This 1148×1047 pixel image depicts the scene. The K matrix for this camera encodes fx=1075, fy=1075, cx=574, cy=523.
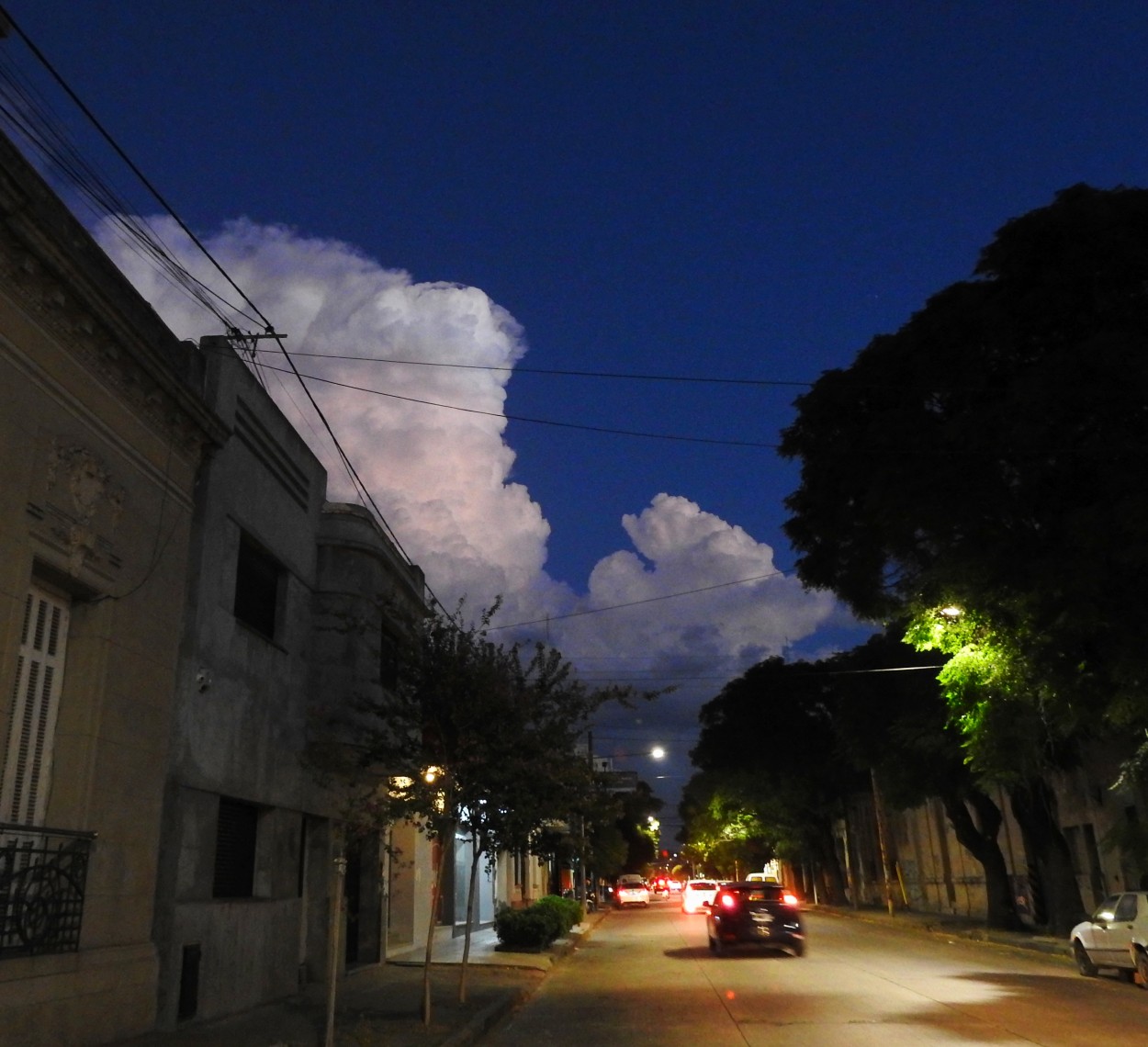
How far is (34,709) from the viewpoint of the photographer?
10.0 meters

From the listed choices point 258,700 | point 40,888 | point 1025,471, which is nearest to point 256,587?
point 258,700

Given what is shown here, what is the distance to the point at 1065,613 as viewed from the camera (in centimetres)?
1669

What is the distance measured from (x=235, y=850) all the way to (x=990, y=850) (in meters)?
24.8

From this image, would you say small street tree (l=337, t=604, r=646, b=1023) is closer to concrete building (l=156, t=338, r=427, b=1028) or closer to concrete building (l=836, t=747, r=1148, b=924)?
concrete building (l=156, t=338, r=427, b=1028)

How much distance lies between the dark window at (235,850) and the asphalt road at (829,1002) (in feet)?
12.4

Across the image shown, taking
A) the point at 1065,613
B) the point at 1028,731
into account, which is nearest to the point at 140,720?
the point at 1065,613

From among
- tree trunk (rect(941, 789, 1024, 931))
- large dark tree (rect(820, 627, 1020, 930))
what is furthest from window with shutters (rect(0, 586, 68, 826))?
tree trunk (rect(941, 789, 1024, 931))

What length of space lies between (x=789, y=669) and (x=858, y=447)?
31545mm

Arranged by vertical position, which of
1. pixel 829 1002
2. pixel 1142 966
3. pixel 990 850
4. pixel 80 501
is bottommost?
pixel 829 1002

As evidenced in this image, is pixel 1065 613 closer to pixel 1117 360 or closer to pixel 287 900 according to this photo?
pixel 1117 360

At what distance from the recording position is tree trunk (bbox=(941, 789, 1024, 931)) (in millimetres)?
30516

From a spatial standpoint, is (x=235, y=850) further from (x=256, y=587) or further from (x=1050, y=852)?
(x=1050, y=852)

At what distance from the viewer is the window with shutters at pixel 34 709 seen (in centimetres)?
961

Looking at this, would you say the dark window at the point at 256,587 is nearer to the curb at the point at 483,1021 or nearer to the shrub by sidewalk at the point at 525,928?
the curb at the point at 483,1021
